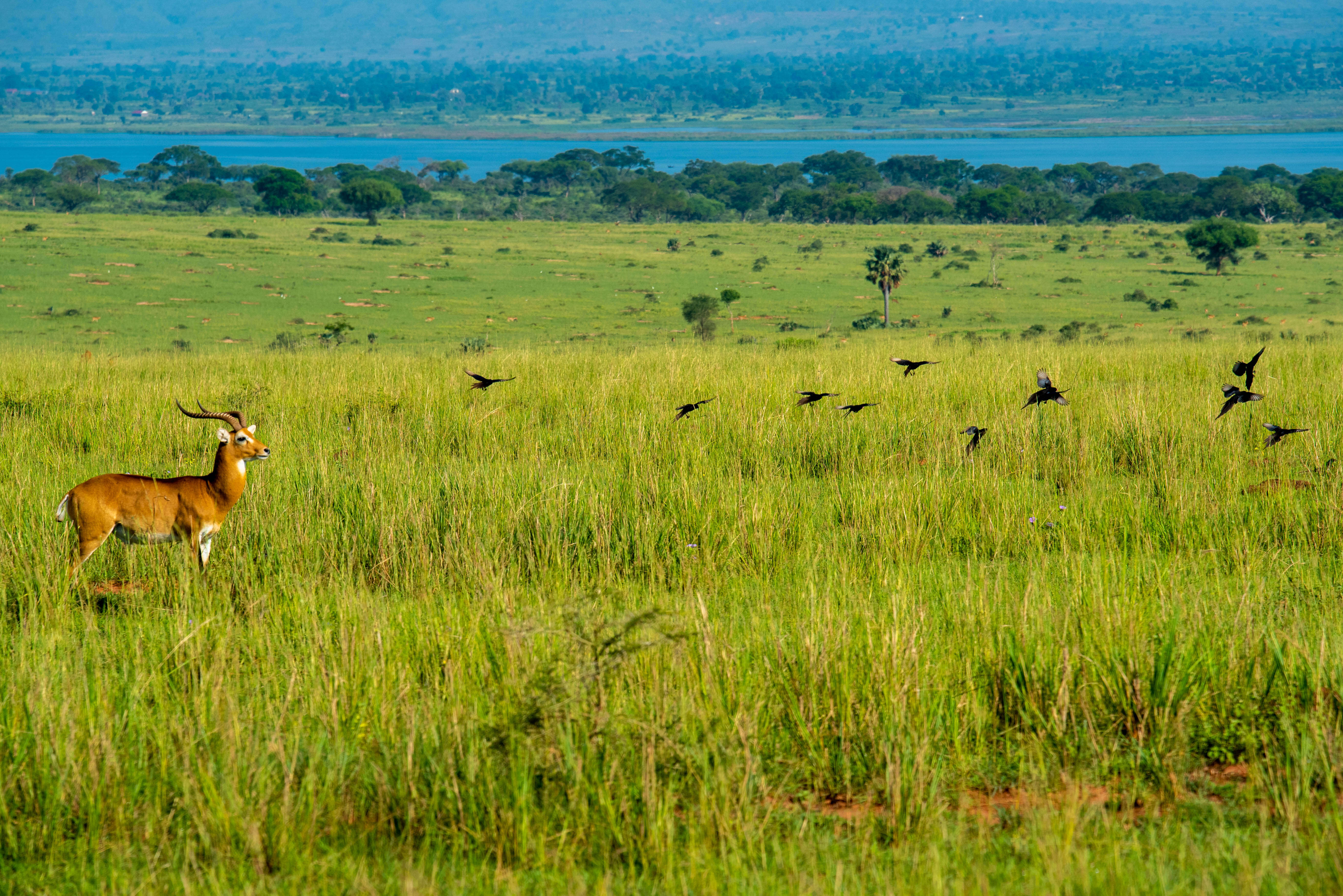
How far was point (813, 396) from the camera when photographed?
293 inches

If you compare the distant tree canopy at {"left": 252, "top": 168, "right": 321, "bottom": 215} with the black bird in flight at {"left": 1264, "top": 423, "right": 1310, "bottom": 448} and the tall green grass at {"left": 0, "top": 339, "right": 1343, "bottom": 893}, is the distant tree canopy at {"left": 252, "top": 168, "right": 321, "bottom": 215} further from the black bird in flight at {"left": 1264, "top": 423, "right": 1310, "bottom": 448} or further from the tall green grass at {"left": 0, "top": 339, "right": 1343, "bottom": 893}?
the black bird in flight at {"left": 1264, "top": 423, "right": 1310, "bottom": 448}

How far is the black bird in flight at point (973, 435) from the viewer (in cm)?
678

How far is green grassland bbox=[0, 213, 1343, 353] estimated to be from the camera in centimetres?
3297

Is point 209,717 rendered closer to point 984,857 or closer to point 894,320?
point 984,857

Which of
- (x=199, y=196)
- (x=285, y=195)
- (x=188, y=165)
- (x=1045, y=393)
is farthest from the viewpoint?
(x=188, y=165)

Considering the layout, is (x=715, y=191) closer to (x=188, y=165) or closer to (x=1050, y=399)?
(x=188, y=165)

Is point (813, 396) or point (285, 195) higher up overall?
point (285, 195)

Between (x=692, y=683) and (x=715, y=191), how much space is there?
101514 millimetres

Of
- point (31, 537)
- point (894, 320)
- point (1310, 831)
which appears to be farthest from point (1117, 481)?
point (894, 320)

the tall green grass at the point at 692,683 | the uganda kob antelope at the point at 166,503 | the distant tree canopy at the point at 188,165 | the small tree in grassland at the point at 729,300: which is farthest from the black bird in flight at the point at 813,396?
the distant tree canopy at the point at 188,165

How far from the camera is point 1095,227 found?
7900 cm

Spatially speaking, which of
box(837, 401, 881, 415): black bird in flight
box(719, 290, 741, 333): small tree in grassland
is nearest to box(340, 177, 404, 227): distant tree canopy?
box(719, 290, 741, 333): small tree in grassland

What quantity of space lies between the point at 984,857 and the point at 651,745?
37.0 inches

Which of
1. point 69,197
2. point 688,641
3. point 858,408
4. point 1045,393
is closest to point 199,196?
point 69,197
